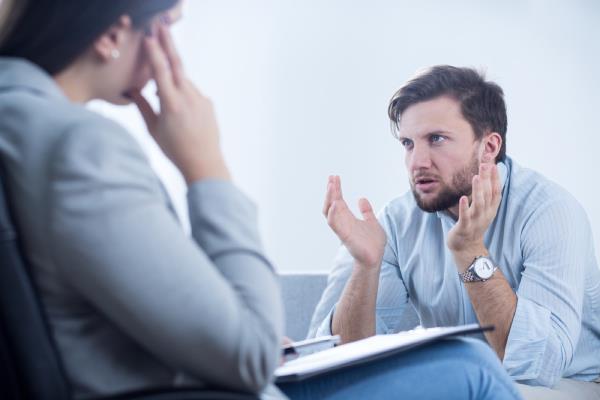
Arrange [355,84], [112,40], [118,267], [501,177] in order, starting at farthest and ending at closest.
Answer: [355,84] < [501,177] < [112,40] < [118,267]

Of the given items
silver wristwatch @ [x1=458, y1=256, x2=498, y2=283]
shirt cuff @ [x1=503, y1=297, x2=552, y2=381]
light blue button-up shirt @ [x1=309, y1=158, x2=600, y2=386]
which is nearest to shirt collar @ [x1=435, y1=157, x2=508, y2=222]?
light blue button-up shirt @ [x1=309, y1=158, x2=600, y2=386]

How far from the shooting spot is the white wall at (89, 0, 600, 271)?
3131 mm

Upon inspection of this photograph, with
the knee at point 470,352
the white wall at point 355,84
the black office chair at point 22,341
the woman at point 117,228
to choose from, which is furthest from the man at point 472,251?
the black office chair at point 22,341

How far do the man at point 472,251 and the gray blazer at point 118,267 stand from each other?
3.73ft

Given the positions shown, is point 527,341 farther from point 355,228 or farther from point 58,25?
point 58,25

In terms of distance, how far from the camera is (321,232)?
3182 millimetres

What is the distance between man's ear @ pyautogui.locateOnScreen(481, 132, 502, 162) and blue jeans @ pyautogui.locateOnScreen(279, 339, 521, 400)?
1282 mm

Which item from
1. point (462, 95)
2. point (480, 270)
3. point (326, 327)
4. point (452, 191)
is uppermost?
point (462, 95)

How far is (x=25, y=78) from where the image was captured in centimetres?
66

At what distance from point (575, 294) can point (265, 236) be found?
5.32 feet

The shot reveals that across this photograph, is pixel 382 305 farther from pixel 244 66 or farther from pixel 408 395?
pixel 244 66

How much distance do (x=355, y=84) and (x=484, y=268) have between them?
160 centimetres

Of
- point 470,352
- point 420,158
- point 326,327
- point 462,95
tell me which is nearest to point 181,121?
point 470,352

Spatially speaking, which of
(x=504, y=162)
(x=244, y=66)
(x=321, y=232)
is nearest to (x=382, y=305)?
(x=504, y=162)
